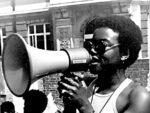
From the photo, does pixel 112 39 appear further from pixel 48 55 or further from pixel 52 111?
pixel 52 111

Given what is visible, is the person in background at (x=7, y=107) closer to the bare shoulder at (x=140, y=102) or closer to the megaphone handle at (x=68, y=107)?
the megaphone handle at (x=68, y=107)

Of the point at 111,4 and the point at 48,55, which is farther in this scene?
the point at 111,4

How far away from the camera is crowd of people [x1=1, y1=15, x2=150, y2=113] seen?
2418mm

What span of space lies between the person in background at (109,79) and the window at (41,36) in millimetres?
12838

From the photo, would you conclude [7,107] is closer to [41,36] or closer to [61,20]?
[61,20]

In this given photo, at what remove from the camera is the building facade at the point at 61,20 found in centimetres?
1236

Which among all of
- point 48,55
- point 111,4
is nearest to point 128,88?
point 48,55

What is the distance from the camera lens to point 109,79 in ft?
8.77

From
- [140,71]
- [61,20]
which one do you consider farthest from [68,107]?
[61,20]

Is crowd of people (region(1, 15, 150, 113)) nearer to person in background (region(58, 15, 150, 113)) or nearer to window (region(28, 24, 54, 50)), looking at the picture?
person in background (region(58, 15, 150, 113))

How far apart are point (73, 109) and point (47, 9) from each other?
1316cm

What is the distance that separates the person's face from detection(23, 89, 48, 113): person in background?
1.67 meters

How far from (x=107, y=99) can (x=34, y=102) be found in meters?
1.71

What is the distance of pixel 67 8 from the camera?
585 inches
